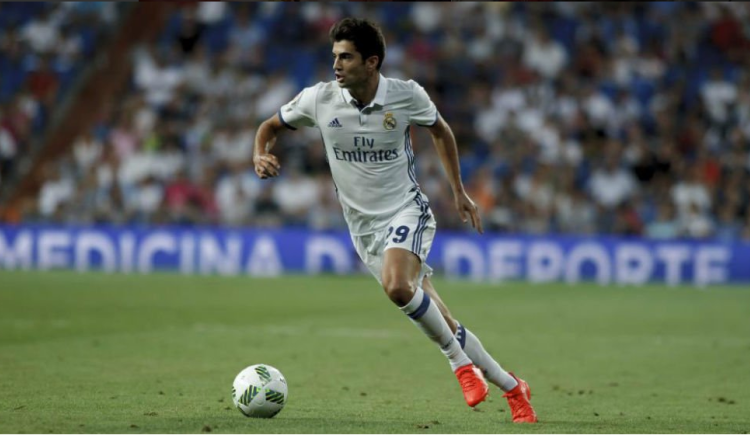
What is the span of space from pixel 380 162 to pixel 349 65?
2.19ft

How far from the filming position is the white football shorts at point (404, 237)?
7492 mm

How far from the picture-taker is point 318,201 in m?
23.4

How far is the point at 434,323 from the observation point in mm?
7250

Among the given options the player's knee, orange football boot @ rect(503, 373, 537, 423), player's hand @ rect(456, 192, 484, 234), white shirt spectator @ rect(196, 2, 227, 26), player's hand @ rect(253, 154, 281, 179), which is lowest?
orange football boot @ rect(503, 373, 537, 423)

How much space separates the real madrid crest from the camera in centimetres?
768

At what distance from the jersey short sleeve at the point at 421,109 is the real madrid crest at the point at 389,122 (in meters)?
0.13

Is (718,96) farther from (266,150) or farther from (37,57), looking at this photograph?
(266,150)

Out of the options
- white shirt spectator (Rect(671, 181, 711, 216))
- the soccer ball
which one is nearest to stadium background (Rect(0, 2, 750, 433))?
white shirt spectator (Rect(671, 181, 711, 216))

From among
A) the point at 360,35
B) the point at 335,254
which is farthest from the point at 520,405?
the point at 335,254

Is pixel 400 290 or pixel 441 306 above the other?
pixel 400 290

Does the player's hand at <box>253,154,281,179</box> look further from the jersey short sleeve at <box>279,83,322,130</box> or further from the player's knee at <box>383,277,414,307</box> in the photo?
the player's knee at <box>383,277,414,307</box>

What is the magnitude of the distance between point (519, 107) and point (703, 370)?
49.0 feet

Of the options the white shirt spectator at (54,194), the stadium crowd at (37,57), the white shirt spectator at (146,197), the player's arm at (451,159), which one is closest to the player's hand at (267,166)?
the player's arm at (451,159)

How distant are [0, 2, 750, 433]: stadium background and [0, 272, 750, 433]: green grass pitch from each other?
130 millimetres
